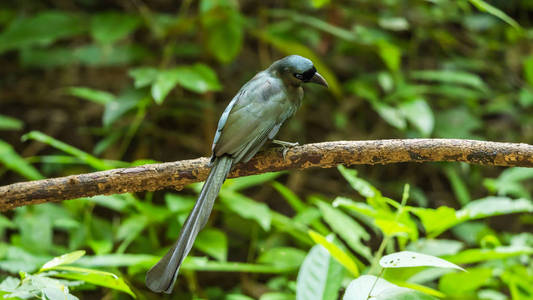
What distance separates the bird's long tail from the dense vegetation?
0.57 metres

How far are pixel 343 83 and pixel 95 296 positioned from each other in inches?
92.5

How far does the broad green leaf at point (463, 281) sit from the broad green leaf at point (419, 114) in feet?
3.41

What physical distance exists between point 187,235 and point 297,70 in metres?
0.75

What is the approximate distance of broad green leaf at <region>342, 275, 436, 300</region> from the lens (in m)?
1.44

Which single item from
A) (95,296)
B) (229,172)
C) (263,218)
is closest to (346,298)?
(229,172)

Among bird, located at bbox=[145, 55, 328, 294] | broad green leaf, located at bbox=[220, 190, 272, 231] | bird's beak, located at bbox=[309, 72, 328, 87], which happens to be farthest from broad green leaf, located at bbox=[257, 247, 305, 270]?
bird's beak, located at bbox=[309, 72, 328, 87]

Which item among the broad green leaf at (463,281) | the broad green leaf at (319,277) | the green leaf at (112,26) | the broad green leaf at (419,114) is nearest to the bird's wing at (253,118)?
the broad green leaf at (319,277)

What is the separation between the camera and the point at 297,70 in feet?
6.42

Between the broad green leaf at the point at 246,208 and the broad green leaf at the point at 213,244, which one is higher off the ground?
the broad green leaf at the point at 246,208

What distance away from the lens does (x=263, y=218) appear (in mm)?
2463

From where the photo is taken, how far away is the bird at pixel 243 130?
60.5 inches

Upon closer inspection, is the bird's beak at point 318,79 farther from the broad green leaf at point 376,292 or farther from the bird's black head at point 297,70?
the broad green leaf at point 376,292

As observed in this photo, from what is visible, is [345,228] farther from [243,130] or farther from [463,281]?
[243,130]

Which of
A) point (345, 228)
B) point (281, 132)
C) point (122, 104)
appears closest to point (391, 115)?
point (281, 132)
